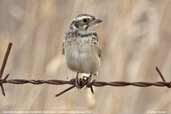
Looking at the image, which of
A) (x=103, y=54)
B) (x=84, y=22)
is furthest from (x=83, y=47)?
(x=103, y=54)

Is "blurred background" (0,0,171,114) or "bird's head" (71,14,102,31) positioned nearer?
"bird's head" (71,14,102,31)

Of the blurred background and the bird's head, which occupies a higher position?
the bird's head

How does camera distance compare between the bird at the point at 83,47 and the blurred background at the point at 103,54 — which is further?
the blurred background at the point at 103,54

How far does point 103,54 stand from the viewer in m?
5.50

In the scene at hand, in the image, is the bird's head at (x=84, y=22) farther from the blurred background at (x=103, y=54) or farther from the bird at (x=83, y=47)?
the blurred background at (x=103, y=54)

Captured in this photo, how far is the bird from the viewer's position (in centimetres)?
484

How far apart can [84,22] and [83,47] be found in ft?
0.68

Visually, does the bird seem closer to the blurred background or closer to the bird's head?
the bird's head

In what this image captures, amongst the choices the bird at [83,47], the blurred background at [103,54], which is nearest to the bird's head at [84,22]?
the bird at [83,47]

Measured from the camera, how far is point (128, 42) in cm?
566

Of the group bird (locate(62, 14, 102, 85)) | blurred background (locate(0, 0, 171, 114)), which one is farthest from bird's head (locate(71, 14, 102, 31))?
blurred background (locate(0, 0, 171, 114))

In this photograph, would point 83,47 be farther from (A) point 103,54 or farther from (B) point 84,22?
(A) point 103,54

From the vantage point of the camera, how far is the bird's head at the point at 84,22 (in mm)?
4918

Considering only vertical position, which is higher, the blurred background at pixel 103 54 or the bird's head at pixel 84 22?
the bird's head at pixel 84 22
